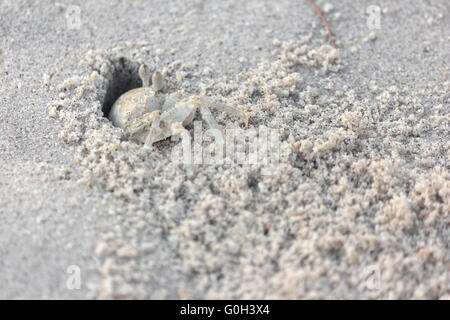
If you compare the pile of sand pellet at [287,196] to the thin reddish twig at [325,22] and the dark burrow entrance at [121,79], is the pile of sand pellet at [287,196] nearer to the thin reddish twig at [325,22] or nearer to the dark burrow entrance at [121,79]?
the dark burrow entrance at [121,79]

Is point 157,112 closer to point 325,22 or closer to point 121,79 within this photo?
point 121,79

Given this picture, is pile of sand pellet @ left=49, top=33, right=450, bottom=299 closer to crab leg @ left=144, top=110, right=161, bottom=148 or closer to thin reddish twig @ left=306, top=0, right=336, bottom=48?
crab leg @ left=144, top=110, right=161, bottom=148

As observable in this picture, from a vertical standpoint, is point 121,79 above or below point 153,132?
above

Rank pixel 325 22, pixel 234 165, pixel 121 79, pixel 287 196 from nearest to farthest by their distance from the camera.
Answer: pixel 287 196 → pixel 234 165 → pixel 121 79 → pixel 325 22

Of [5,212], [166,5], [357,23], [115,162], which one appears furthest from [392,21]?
[5,212]

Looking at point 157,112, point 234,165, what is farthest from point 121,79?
point 234,165

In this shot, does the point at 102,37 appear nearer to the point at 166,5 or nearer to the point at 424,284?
the point at 166,5
